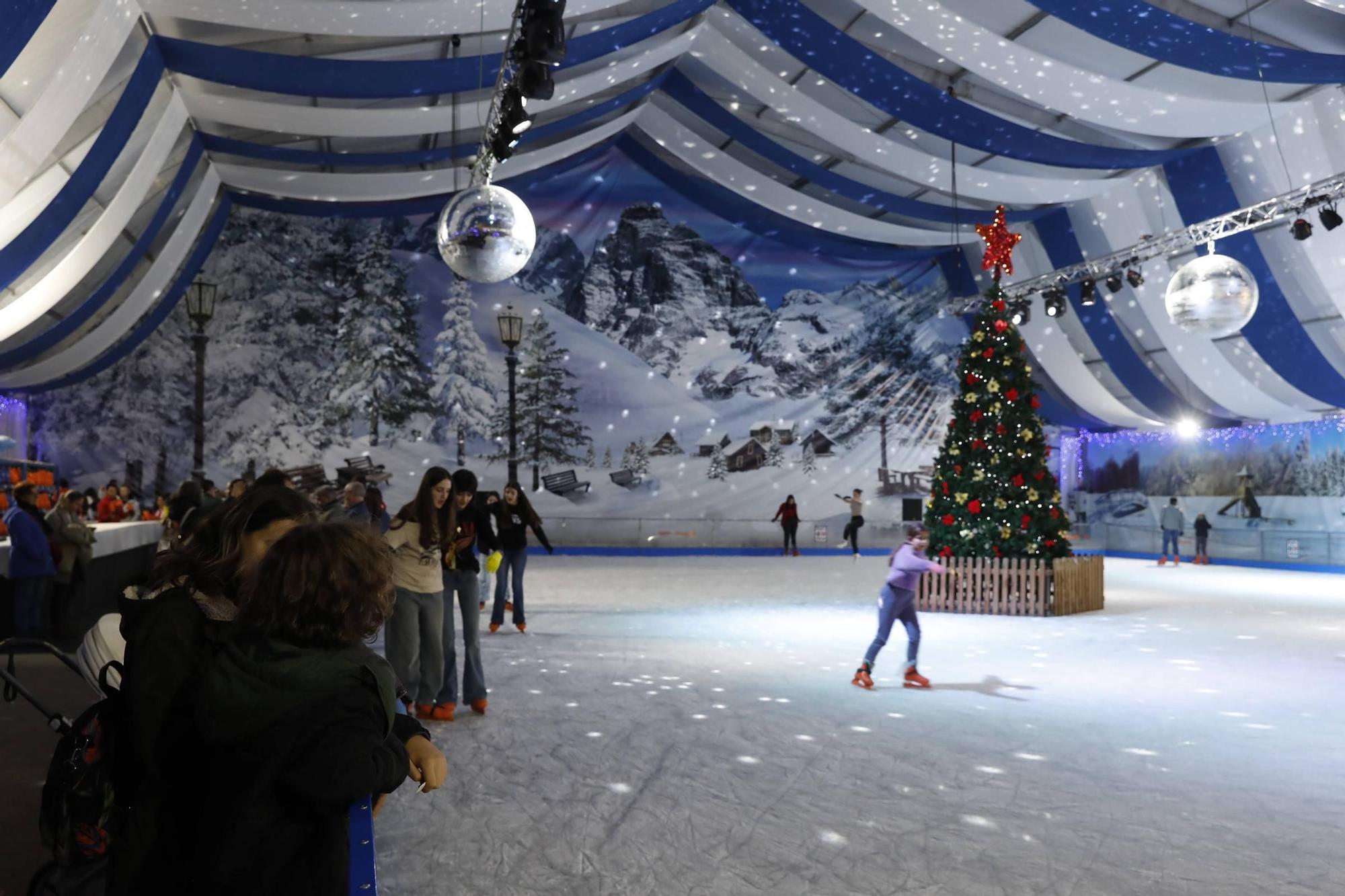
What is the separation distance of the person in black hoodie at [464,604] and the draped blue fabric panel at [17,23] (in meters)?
3.70

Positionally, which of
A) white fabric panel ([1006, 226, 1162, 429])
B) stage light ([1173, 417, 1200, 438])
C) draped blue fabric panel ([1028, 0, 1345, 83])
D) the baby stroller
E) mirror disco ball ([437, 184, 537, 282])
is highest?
draped blue fabric panel ([1028, 0, 1345, 83])

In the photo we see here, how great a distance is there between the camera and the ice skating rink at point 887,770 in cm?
319

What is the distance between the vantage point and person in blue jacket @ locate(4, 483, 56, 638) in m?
7.62

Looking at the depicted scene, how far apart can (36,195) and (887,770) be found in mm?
8817

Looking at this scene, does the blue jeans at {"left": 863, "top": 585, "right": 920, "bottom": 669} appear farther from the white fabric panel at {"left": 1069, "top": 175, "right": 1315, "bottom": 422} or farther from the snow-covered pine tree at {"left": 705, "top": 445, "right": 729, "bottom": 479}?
the snow-covered pine tree at {"left": 705, "top": 445, "right": 729, "bottom": 479}

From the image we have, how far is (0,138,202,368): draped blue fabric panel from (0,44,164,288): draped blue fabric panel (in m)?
3.52

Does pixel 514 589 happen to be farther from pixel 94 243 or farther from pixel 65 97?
pixel 94 243

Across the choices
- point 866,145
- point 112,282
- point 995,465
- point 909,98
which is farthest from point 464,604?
point 866,145

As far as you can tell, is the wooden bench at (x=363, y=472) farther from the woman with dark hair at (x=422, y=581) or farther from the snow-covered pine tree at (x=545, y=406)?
the woman with dark hair at (x=422, y=581)

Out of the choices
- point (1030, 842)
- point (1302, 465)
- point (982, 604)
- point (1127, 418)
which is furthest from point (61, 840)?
point (1127, 418)

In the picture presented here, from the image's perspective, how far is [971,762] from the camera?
14.7ft

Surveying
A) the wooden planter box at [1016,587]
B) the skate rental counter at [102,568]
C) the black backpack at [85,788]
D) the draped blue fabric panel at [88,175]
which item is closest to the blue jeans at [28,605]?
the skate rental counter at [102,568]

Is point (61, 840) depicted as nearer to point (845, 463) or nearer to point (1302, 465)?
point (1302, 465)

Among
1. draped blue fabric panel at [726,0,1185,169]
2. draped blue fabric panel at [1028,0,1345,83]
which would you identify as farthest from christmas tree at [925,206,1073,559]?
draped blue fabric panel at [1028,0,1345,83]
